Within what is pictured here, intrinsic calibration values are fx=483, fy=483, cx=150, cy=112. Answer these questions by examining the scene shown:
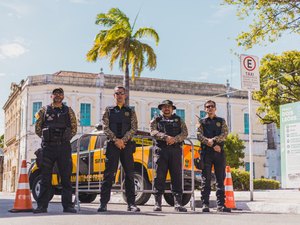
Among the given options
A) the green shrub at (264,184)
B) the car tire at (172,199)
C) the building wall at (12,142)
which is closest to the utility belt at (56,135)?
the car tire at (172,199)

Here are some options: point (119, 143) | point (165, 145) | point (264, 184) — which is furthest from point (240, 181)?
point (119, 143)

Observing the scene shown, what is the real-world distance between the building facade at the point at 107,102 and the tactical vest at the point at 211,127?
97.3ft

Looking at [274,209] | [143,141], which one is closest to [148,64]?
[143,141]

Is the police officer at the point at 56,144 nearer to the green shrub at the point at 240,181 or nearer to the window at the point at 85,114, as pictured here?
the green shrub at the point at 240,181

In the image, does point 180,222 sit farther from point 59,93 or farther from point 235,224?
point 59,93

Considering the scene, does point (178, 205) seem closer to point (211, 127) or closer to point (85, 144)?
point (211, 127)

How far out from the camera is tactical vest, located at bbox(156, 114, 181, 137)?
847 cm

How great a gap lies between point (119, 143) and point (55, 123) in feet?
3.51

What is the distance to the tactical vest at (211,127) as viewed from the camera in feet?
28.9

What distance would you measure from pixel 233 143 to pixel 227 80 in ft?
42.3

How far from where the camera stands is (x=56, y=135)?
7.68 m

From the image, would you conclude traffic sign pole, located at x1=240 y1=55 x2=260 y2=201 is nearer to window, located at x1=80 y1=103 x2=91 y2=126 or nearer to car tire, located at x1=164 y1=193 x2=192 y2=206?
car tire, located at x1=164 y1=193 x2=192 y2=206

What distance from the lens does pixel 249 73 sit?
11000 mm

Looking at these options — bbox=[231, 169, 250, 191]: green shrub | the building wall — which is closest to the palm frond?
bbox=[231, 169, 250, 191]: green shrub
